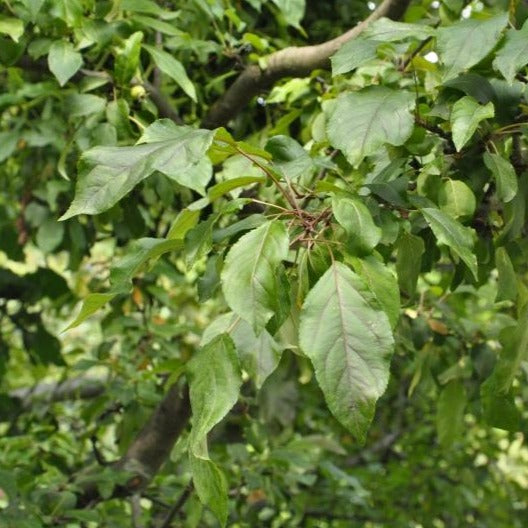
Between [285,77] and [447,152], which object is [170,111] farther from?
[447,152]

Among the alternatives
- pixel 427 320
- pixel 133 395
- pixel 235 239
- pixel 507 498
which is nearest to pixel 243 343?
pixel 235 239

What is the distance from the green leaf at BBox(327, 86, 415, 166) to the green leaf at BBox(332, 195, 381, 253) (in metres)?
0.08

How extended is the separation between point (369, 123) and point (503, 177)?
14 cm

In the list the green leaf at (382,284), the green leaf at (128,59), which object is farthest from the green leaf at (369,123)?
the green leaf at (128,59)

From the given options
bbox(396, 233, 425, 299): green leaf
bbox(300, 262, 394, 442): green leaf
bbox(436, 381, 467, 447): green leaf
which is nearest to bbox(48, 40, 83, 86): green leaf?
bbox(396, 233, 425, 299): green leaf

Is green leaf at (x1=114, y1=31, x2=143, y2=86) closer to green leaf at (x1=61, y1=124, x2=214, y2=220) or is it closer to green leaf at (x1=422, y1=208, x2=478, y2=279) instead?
green leaf at (x1=61, y1=124, x2=214, y2=220)

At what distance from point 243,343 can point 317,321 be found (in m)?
0.25

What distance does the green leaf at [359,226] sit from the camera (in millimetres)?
823

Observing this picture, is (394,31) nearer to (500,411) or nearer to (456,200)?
(456,200)

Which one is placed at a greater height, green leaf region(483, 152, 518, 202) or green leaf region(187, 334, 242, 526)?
green leaf region(483, 152, 518, 202)

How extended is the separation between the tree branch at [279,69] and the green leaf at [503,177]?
1.94 ft

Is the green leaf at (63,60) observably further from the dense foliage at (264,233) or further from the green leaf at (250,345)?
the green leaf at (250,345)

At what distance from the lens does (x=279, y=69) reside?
1.66 meters

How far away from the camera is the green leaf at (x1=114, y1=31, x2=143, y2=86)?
1.29 m
